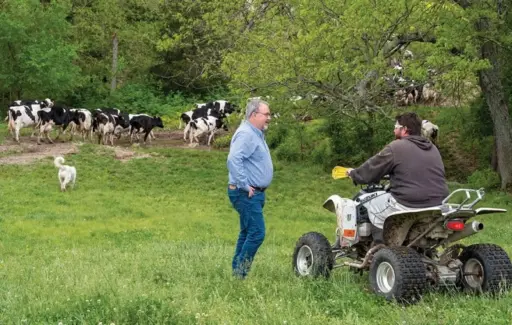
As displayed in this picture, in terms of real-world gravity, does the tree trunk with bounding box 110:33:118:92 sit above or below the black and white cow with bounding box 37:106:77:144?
above

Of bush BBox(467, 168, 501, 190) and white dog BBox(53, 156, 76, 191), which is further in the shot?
bush BBox(467, 168, 501, 190)

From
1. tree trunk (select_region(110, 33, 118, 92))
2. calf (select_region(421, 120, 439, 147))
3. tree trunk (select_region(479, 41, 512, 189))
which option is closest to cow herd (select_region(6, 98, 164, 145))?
tree trunk (select_region(110, 33, 118, 92))

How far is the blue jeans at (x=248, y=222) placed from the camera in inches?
286

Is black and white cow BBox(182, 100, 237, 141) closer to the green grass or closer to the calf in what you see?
the green grass

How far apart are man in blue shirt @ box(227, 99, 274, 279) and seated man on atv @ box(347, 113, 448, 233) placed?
3.57ft

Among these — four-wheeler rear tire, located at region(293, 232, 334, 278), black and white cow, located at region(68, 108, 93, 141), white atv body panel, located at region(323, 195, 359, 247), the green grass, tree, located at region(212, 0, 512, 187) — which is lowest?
the green grass

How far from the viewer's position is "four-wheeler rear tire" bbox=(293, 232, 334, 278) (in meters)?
7.14

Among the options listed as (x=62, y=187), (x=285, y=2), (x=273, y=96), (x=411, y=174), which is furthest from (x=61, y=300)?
(x=285, y=2)

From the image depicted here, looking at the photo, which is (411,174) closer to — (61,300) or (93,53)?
(61,300)

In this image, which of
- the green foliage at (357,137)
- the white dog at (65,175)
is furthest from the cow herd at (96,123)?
the white dog at (65,175)

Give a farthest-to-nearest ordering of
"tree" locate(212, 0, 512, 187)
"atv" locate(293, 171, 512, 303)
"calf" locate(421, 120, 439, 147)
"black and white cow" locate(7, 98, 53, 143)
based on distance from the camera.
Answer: "calf" locate(421, 120, 439, 147) → "black and white cow" locate(7, 98, 53, 143) → "tree" locate(212, 0, 512, 187) → "atv" locate(293, 171, 512, 303)

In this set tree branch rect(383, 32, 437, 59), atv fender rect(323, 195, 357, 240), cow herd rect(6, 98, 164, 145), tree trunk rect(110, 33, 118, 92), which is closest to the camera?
atv fender rect(323, 195, 357, 240)

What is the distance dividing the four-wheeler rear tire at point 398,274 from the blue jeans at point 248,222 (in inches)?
57.2

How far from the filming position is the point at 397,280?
→ 19.8ft
